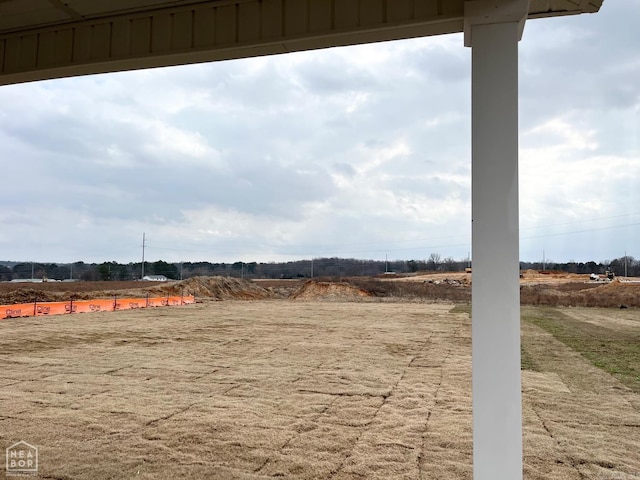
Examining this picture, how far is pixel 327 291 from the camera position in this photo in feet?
109

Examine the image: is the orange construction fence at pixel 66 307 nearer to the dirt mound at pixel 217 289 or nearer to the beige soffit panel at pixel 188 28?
the dirt mound at pixel 217 289

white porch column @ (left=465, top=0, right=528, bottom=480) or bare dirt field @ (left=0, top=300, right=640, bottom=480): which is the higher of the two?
white porch column @ (left=465, top=0, right=528, bottom=480)

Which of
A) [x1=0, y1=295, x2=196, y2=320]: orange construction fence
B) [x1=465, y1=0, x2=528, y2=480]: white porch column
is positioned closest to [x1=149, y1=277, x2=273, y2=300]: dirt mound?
[x1=0, y1=295, x2=196, y2=320]: orange construction fence

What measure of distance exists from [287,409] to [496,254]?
12.8 ft

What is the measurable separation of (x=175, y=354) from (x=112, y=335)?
11.1 ft

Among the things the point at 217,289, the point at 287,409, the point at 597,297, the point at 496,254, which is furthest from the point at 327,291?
the point at 496,254

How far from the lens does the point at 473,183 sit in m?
2.38

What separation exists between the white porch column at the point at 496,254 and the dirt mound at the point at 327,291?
Answer: 29.0 metres

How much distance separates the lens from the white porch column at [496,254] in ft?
7.43

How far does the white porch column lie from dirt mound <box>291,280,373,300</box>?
29024 millimetres

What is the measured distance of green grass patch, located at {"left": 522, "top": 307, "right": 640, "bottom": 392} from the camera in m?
8.21

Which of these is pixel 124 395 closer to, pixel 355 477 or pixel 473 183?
pixel 355 477

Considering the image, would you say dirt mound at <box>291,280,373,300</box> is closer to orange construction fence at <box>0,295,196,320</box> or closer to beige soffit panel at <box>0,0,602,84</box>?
orange construction fence at <box>0,295,196,320</box>

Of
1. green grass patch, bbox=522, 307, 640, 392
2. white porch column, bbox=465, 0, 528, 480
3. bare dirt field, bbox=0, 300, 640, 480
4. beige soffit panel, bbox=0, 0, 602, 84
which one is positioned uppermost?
beige soffit panel, bbox=0, 0, 602, 84
